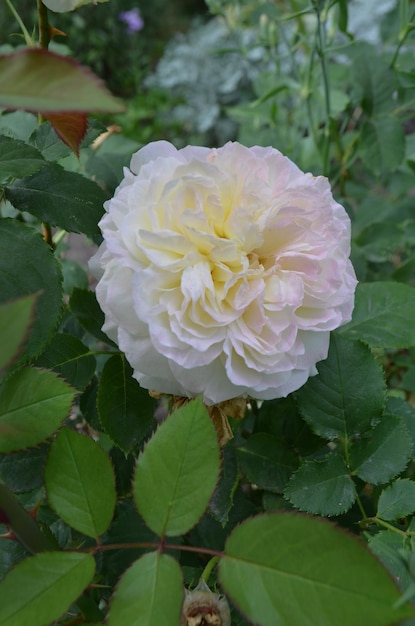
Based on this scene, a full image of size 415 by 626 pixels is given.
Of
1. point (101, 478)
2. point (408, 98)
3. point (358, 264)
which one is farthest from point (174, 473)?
point (408, 98)

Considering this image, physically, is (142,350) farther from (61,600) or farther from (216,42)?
(216,42)

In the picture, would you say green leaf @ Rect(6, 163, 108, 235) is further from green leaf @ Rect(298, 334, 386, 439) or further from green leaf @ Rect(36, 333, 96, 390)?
green leaf @ Rect(298, 334, 386, 439)

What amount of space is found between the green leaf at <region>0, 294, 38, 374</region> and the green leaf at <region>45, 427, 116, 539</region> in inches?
4.4

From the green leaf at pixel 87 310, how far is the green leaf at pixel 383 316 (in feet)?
0.60

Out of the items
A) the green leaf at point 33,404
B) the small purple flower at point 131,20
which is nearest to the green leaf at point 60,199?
the green leaf at point 33,404

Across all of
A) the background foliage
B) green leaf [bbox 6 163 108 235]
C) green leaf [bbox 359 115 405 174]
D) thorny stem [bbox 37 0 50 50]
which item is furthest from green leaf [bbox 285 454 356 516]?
green leaf [bbox 359 115 405 174]

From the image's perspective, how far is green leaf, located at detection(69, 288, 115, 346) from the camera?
1.52 ft

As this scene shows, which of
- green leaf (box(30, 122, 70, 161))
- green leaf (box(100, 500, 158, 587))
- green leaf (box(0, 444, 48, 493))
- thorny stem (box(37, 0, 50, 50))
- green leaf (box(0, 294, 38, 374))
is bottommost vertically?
green leaf (box(100, 500, 158, 587))

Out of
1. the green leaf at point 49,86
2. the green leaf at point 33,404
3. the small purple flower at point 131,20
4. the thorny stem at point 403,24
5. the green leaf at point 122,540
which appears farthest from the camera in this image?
the small purple flower at point 131,20

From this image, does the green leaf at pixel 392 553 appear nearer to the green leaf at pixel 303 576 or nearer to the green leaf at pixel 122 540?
the green leaf at pixel 303 576

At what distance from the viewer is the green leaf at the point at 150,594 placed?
11.4 inches

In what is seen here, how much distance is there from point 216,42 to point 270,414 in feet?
8.54

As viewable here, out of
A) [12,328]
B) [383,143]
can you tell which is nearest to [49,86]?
[12,328]

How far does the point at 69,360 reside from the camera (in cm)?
45
